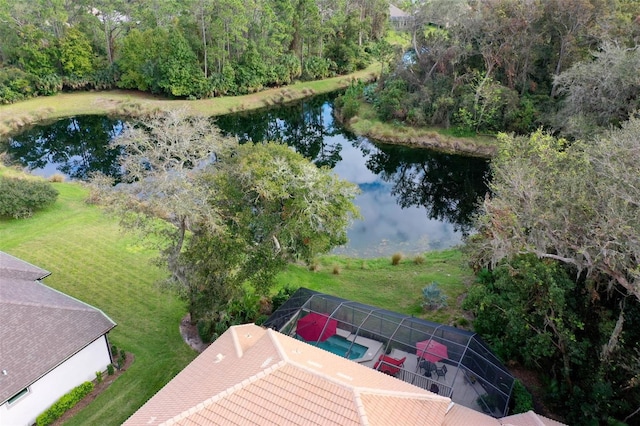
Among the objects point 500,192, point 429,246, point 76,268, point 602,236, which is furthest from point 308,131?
point 602,236

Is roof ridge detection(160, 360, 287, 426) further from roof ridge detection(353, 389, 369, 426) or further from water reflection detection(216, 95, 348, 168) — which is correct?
water reflection detection(216, 95, 348, 168)

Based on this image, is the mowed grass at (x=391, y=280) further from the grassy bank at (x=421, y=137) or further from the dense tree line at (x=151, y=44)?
the dense tree line at (x=151, y=44)

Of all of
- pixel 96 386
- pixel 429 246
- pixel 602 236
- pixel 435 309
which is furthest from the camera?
pixel 429 246

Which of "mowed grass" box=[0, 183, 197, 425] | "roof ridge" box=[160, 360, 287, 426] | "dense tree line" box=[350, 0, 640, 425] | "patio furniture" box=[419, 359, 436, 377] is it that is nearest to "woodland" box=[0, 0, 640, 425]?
"dense tree line" box=[350, 0, 640, 425]

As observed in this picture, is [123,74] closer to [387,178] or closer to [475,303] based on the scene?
[387,178]

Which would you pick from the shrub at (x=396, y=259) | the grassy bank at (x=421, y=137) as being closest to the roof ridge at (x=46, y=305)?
the shrub at (x=396, y=259)

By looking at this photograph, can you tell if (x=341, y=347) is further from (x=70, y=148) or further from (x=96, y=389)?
(x=70, y=148)

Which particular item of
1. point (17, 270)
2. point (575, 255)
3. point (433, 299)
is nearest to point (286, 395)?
point (575, 255)
